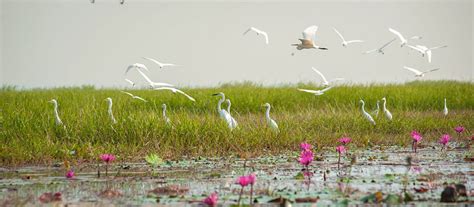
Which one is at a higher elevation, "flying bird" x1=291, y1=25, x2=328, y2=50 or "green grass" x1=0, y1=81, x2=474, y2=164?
"flying bird" x1=291, y1=25, x2=328, y2=50

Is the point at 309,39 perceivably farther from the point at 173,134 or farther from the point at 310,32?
the point at 173,134

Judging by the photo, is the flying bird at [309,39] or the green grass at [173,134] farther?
the flying bird at [309,39]

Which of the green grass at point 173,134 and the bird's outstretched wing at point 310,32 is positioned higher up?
the bird's outstretched wing at point 310,32

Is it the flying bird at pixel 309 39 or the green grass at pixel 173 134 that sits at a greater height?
the flying bird at pixel 309 39

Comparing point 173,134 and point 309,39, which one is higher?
point 309,39

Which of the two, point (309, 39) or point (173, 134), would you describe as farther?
point (309, 39)

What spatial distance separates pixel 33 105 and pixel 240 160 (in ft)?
22.1

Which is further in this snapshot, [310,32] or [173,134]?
[310,32]

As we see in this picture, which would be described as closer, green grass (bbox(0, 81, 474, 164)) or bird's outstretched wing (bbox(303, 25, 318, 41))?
green grass (bbox(0, 81, 474, 164))

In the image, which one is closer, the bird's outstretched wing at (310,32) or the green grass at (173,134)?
the green grass at (173,134)

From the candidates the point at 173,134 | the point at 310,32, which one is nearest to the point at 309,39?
the point at 310,32

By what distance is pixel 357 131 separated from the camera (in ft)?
38.3

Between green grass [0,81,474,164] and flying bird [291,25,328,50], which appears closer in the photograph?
green grass [0,81,474,164]

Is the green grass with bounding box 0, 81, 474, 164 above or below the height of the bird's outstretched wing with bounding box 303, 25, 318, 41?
below
